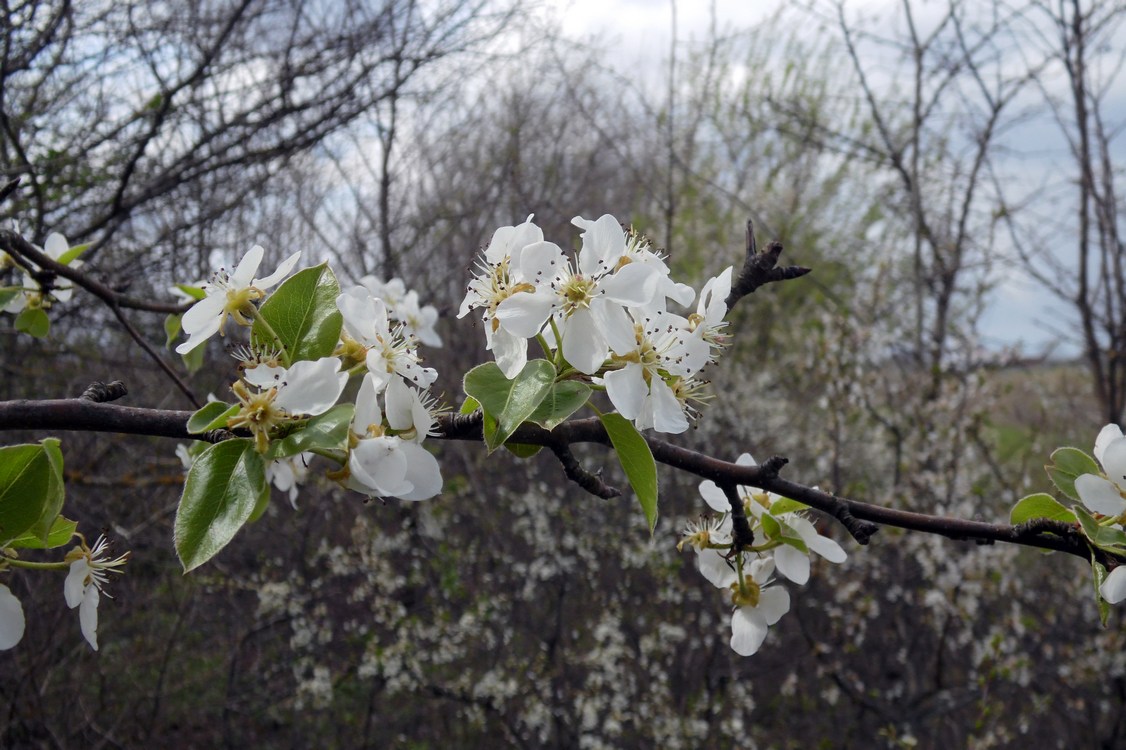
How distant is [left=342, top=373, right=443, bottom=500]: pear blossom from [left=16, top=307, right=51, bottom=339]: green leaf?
37.7 inches

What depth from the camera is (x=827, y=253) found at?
325 inches

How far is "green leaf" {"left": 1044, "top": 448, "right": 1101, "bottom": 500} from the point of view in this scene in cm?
86

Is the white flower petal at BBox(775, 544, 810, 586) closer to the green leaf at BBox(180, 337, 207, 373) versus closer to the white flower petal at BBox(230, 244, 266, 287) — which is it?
the white flower petal at BBox(230, 244, 266, 287)

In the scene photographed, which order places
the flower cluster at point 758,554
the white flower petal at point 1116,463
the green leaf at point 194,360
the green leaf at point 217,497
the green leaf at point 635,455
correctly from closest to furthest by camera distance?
the green leaf at point 217,497, the green leaf at point 635,455, the white flower petal at point 1116,463, the flower cluster at point 758,554, the green leaf at point 194,360

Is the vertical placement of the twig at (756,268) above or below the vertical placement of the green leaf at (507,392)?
above

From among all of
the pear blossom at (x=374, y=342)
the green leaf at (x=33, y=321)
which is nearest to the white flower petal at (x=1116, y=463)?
the pear blossom at (x=374, y=342)

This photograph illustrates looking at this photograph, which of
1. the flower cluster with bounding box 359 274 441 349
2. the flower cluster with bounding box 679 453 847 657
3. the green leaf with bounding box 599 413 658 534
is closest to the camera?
the green leaf with bounding box 599 413 658 534

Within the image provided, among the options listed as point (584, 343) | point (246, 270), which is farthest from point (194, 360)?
point (584, 343)

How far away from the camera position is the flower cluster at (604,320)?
0.75m

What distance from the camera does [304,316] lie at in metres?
0.75

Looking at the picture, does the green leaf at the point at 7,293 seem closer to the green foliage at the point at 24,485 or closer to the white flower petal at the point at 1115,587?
the green foliage at the point at 24,485

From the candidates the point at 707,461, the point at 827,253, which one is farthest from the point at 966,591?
the point at 827,253

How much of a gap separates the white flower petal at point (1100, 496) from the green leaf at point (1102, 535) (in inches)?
1.6

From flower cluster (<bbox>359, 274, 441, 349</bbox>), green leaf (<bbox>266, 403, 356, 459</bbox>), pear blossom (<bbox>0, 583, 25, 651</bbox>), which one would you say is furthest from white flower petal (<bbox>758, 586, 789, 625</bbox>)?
flower cluster (<bbox>359, 274, 441, 349</bbox>)
